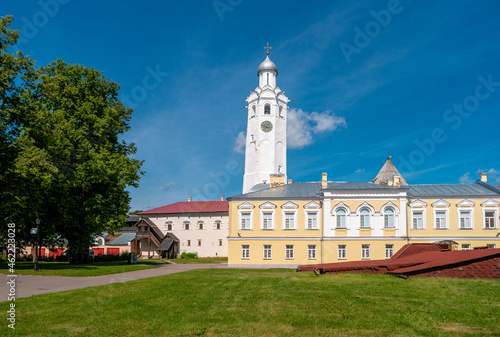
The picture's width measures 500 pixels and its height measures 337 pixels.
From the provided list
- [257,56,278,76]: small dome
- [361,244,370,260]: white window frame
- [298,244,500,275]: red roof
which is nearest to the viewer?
[298,244,500,275]: red roof

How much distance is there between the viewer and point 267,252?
3203 centimetres

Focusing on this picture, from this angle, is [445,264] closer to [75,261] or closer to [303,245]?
[303,245]

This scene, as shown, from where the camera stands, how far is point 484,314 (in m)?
8.52

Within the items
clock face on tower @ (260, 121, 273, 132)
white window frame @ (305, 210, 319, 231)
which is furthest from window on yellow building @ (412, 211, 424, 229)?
clock face on tower @ (260, 121, 273, 132)

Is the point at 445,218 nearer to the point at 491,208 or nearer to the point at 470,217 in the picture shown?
the point at 470,217

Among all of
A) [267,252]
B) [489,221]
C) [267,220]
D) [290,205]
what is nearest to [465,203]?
[489,221]

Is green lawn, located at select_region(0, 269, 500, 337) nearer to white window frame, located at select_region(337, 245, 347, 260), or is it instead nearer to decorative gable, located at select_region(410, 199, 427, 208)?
white window frame, located at select_region(337, 245, 347, 260)

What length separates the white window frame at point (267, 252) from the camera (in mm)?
31878

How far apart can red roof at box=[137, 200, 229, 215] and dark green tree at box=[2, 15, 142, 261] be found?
22428mm

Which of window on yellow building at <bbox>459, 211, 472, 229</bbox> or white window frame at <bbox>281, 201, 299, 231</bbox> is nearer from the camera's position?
window on yellow building at <bbox>459, 211, 472, 229</bbox>

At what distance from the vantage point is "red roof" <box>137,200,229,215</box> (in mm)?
52625

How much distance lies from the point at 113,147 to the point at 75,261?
9.68 metres

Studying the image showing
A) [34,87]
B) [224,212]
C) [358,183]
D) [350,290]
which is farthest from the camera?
[224,212]

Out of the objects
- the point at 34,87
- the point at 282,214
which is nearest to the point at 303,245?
the point at 282,214
